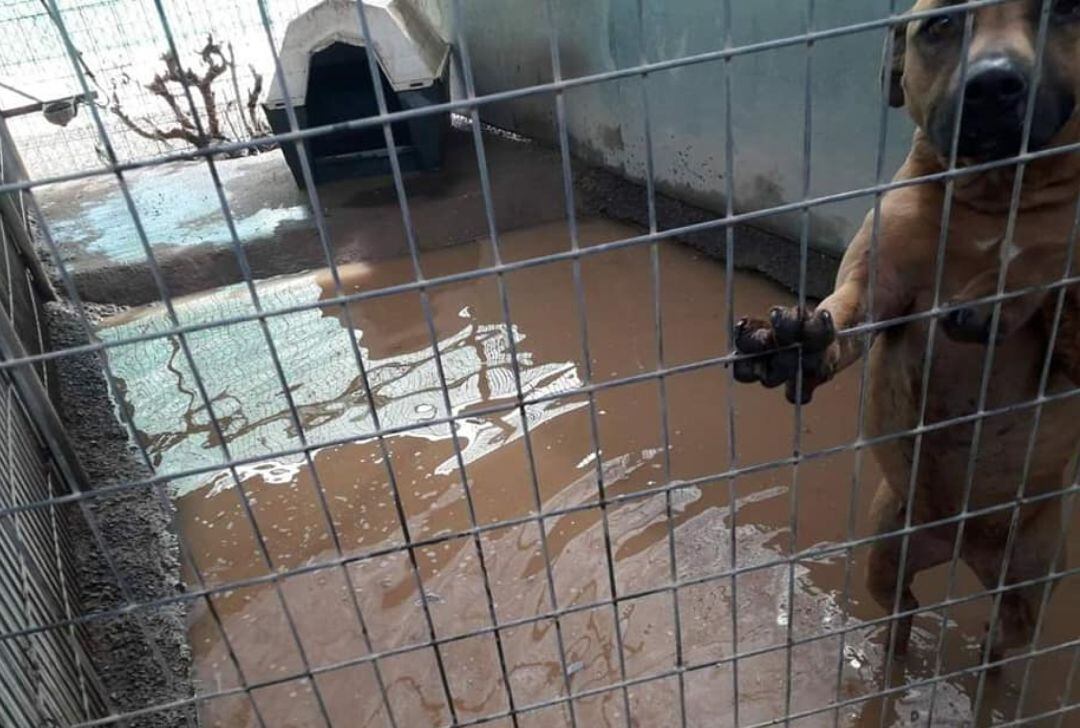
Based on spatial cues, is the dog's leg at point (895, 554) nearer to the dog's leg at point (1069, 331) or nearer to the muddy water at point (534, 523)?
the muddy water at point (534, 523)

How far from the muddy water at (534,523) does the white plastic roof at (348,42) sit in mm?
1814

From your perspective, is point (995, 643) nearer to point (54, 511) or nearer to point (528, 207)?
point (54, 511)

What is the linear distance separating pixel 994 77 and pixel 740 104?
2599mm

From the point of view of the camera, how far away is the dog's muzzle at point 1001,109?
1.42 m

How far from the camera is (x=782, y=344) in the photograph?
53.8 inches

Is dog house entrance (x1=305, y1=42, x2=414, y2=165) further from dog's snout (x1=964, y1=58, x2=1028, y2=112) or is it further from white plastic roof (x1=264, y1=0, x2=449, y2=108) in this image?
dog's snout (x1=964, y1=58, x2=1028, y2=112)

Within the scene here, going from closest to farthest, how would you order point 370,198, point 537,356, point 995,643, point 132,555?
point 995,643 → point 132,555 → point 537,356 → point 370,198

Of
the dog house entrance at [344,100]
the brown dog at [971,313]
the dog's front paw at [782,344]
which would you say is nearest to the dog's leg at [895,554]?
the brown dog at [971,313]

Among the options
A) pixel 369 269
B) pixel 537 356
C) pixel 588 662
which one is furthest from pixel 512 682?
pixel 369 269

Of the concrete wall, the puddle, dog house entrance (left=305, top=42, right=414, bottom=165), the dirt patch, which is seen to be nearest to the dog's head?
the concrete wall

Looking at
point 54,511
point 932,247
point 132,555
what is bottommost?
point 132,555

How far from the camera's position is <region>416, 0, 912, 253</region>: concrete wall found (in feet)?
10.9

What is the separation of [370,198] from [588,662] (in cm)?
387

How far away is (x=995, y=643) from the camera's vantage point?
2.04 meters
